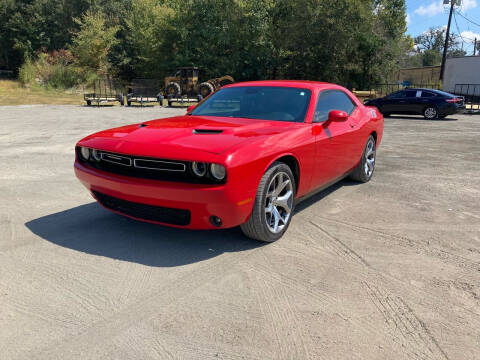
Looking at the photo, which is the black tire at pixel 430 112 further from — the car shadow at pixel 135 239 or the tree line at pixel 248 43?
the tree line at pixel 248 43

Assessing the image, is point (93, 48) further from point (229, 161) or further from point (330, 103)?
point (229, 161)

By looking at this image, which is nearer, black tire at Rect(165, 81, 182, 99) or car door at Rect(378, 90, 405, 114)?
car door at Rect(378, 90, 405, 114)

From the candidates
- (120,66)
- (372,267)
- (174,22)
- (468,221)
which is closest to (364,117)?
(468,221)

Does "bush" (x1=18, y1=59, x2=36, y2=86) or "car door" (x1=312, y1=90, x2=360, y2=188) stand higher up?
"bush" (x1=18, y1=59, x2=36, y2=86)

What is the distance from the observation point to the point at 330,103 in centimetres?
473

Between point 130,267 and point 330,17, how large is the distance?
34.2 metres

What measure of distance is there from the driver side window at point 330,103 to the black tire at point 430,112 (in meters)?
13.4

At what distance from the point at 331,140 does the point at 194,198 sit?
78.2 inches

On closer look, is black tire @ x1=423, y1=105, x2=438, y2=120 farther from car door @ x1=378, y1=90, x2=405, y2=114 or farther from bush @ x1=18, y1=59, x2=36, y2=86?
bush @ x1=18, y1=59, x2=36, y2=86

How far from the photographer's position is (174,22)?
Result: 132 feet

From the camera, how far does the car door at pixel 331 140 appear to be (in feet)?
13.6

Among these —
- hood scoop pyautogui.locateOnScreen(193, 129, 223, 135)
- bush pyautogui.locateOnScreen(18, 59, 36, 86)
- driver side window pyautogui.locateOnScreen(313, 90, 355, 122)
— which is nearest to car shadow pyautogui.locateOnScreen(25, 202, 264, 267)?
hood scoop pyautogui.locateOnScreen(193, 129, 223, 135)

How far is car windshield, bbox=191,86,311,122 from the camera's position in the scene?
422 centimetres

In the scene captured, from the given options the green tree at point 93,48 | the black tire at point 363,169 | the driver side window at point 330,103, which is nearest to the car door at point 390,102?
the black tire at point 363,169
